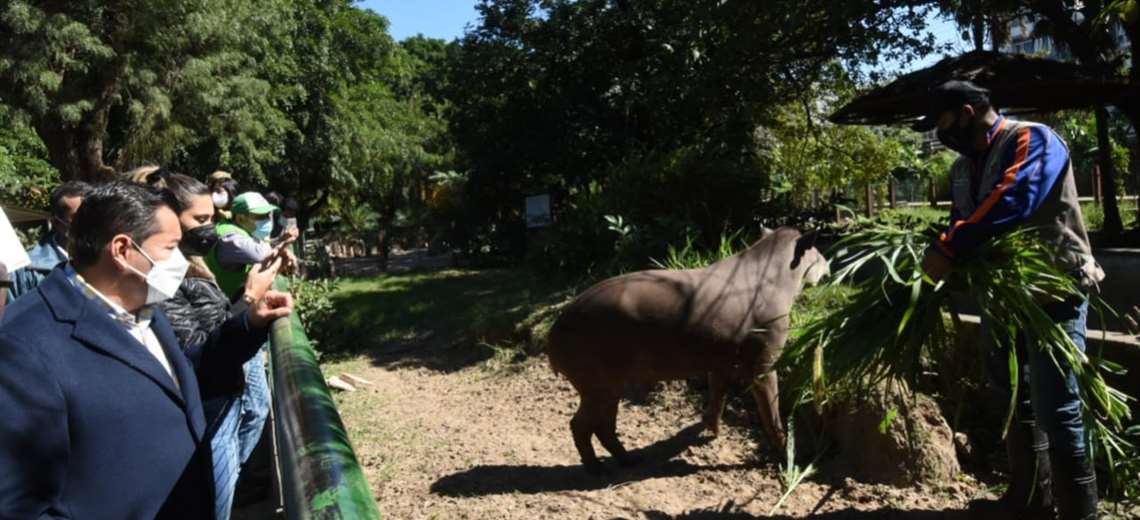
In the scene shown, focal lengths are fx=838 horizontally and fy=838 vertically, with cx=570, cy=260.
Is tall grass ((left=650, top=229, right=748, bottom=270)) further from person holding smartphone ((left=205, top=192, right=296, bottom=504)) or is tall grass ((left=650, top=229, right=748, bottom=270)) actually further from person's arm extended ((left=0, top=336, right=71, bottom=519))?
person's arm extended ((left=0, top=336, right=71, bottom=519))

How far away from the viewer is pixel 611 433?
5.26m

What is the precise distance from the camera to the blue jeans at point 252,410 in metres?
4.22

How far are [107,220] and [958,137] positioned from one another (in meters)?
3.24

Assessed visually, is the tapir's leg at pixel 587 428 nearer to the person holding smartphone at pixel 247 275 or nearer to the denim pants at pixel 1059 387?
the person holding smartphone at pixel 247 275

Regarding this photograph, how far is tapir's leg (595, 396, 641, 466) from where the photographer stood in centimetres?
519

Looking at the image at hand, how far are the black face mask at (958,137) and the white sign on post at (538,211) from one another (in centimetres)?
1119

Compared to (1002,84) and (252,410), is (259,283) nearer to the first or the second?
(252,410)

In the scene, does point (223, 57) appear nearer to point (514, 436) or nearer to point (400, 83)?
point (514, 436)

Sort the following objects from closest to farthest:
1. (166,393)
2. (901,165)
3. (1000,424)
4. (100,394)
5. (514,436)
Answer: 1. (100,394)
2. (166,393)
3. (1000,424)
4. (514,436)
5. (901,165)

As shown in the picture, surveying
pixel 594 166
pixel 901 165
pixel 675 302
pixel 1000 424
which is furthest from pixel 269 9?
pixel 1000 424

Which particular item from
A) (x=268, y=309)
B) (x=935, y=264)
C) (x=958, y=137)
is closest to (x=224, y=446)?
(x=268, y=309)

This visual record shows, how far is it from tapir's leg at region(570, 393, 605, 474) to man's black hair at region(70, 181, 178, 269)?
3273mm

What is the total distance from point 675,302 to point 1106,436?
2.36m

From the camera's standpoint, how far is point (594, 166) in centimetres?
1673
